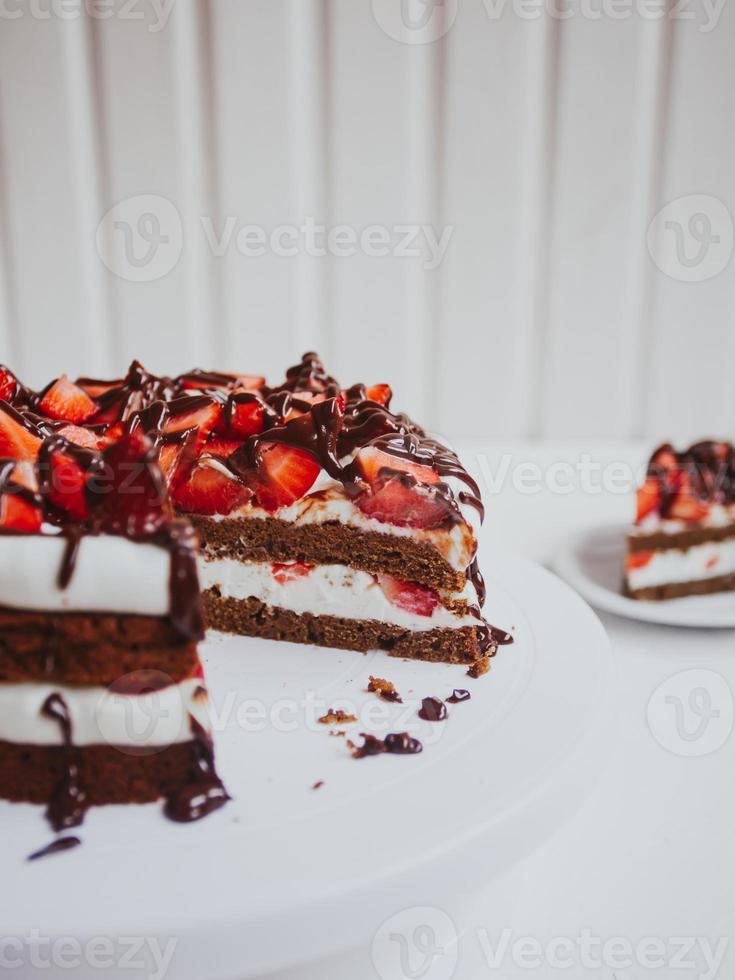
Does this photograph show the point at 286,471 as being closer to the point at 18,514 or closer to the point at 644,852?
the point at 18,514

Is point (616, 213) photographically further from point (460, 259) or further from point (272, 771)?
point (272, 771)

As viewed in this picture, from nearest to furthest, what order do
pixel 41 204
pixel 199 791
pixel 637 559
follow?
pixel 199 791, pixel 637 559, pixel 41 204

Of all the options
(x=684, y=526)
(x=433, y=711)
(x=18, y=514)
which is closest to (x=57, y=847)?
(x=18, y=514)

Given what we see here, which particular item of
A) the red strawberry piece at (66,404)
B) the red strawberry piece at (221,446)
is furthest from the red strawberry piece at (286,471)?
the red strawberry piece at (66,404)

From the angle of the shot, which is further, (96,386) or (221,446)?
(96,386)

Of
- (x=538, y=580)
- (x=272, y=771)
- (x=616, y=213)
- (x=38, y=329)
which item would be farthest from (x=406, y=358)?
(x=272, y=771)

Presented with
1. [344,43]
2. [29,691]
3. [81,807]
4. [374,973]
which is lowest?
[374,973]
